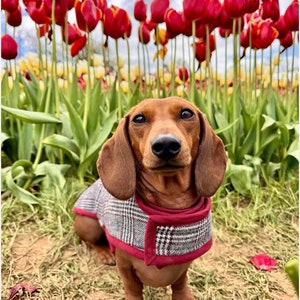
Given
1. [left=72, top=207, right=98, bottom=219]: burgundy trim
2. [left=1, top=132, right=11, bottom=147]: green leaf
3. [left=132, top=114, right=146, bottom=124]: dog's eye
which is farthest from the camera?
[left=1, top=132, right=11, bottom=147]: green leaf

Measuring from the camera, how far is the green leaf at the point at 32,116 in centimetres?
204

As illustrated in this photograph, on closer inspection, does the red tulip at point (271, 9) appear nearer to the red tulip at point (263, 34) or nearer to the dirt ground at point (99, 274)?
the red tulip at point (263, 34)

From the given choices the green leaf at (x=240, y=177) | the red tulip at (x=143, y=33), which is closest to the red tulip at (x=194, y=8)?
the red tulip at (x=143, y=33)

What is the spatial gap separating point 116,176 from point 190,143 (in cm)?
22

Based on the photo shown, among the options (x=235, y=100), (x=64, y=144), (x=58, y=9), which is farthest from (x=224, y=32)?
(x=64, y=144)

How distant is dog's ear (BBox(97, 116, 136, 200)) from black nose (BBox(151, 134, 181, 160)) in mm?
172

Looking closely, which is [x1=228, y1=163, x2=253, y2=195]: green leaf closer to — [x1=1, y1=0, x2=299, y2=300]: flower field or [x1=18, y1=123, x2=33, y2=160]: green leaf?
[x1=1, y1=0, x2=299, y2=300]: flower field

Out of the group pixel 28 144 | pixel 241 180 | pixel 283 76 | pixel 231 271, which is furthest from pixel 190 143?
pixel 283 76

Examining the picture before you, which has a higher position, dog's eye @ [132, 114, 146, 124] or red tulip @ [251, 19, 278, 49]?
red tulip @ [251, 19, 278, 49]

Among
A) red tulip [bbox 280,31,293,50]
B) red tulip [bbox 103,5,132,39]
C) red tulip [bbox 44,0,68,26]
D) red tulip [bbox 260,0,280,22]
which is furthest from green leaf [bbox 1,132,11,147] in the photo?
red tulip [bbox 280,31,293,50]

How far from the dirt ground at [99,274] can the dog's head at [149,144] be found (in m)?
0.51

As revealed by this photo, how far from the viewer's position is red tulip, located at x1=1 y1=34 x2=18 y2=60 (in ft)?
7.02

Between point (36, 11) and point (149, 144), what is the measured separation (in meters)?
1.26

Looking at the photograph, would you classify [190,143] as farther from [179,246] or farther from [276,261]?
[276,261]
